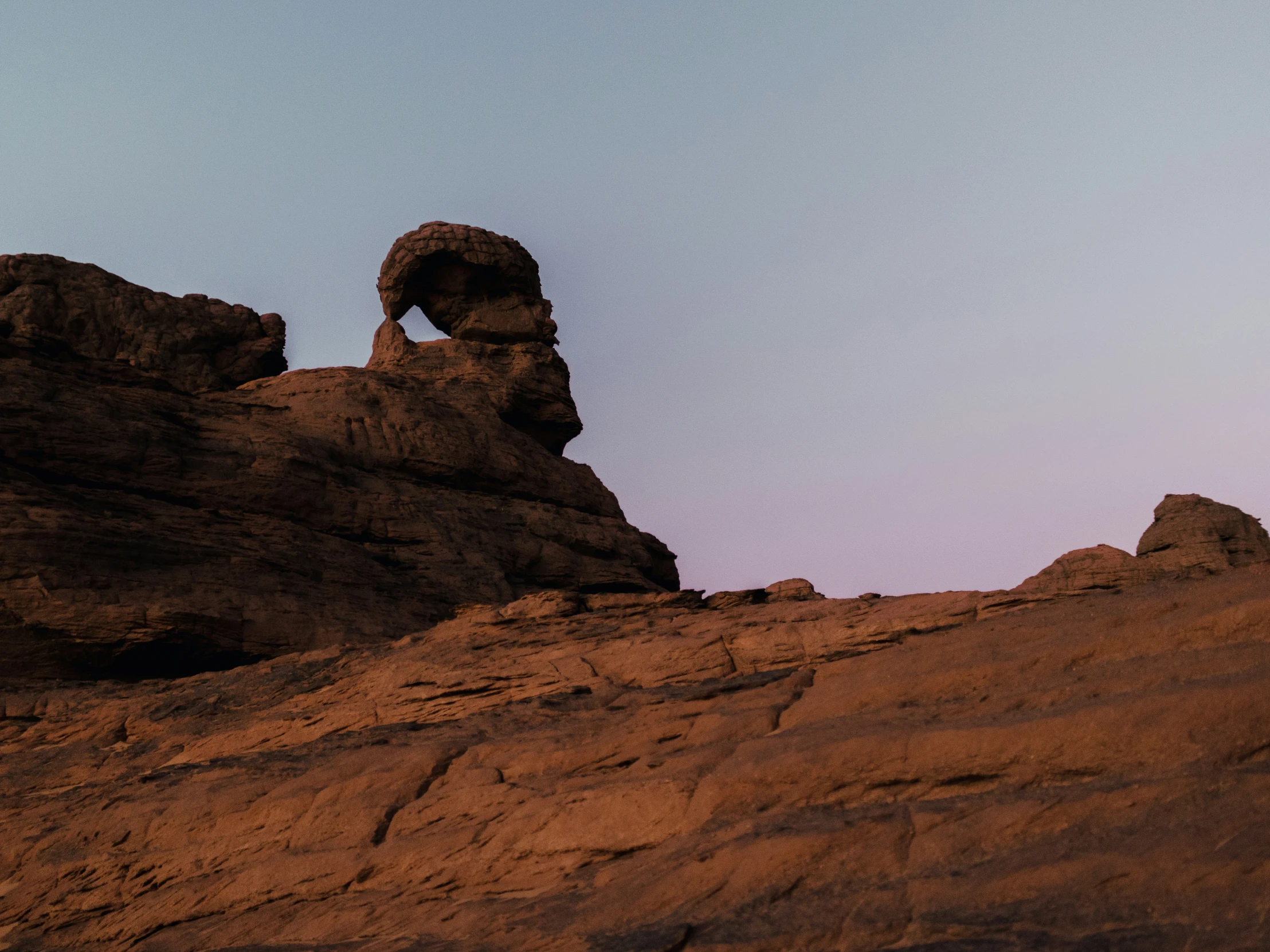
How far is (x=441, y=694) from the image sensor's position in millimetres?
15672

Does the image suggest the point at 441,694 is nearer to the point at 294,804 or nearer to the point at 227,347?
the point at 294,804

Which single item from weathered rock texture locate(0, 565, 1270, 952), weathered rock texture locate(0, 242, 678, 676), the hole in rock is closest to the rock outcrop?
weathered rock texture locate(0, 565, 1270, 952)

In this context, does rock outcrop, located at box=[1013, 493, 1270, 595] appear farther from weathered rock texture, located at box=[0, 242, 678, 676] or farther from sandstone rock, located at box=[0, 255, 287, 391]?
sandstone rock, located at box=[0, 255, 287, 391]

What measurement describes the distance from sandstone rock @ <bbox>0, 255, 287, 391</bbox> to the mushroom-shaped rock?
4.76 m

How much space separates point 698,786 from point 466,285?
30533mm

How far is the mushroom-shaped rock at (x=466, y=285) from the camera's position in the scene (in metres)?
37.7

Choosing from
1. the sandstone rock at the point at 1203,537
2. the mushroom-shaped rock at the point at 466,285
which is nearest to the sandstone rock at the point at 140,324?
the mushroom-shaped rock at the point at 466,285

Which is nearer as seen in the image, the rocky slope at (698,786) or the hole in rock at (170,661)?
the rocky slope at (698,786)

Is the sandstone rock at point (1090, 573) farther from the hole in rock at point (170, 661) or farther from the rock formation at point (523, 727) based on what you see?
the hole in rock at point (170, 661)

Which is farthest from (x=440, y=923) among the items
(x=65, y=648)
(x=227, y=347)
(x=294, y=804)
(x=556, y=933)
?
(x=227, y=347)

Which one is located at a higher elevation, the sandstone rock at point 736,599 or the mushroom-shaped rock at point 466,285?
the mushroom-shaped rock at point 466,285

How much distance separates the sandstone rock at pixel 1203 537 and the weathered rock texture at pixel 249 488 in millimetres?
14223

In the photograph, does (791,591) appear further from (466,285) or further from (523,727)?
(466,285)

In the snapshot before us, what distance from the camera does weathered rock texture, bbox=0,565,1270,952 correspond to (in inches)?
291
